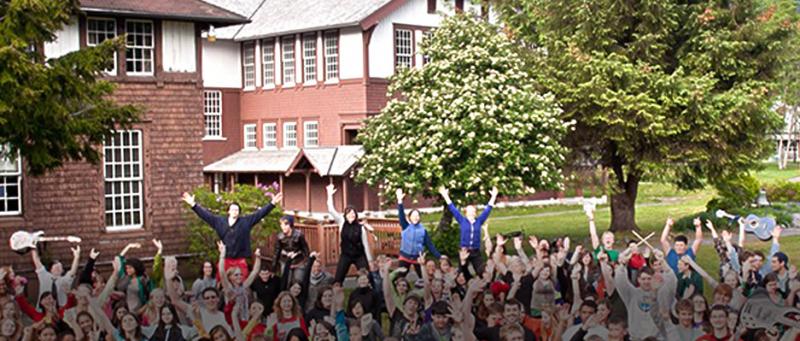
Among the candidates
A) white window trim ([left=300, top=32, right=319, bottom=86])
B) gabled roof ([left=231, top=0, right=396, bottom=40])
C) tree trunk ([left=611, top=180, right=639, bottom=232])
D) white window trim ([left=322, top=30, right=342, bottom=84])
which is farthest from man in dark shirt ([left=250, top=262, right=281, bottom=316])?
white window trim ([left=300, top=32, right=319, bottom=86])

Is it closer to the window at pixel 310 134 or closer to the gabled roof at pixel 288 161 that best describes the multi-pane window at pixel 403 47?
the gabled roof at pixel 288 161

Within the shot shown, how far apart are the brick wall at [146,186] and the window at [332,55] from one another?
14.2 meters

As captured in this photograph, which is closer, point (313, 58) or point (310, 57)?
point (313, 58)

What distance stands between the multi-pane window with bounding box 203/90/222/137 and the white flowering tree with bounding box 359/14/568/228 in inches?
686

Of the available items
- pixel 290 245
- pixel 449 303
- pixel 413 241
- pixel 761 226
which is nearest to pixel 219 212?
pixel 290 245

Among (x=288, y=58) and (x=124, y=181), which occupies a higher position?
(x=288, y=58)

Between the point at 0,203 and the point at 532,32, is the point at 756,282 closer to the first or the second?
the point at 0,203

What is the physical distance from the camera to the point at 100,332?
969 cm

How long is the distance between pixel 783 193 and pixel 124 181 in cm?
2572

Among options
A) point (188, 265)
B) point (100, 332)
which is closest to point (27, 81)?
point (100, 332)

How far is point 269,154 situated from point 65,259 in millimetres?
18784

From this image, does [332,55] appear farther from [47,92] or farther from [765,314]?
[765,314]

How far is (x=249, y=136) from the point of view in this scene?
4200 centimetres

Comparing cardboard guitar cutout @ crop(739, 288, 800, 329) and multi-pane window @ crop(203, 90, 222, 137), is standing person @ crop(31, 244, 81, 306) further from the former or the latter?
multi-pane window @ crop(203, 90, 222, 137)
